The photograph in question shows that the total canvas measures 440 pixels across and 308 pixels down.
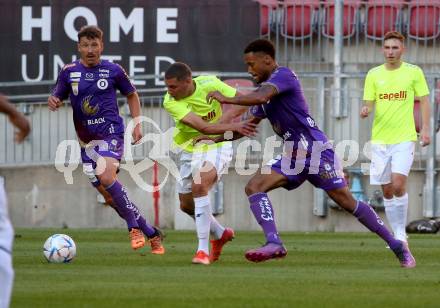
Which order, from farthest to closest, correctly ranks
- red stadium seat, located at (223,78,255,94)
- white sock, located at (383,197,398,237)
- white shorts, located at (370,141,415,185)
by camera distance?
1. red stadium seat, located at (223,78,255,94)
2. white sock, located at (383,197,398,237)
3. white shorts, located at (370,141,415,185)

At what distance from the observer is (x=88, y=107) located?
551 inches

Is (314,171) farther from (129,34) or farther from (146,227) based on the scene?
(129,34)

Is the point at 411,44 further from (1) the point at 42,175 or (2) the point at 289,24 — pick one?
(1) the point at 42,175

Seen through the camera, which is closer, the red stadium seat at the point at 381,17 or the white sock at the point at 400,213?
the white sock at the point at 400,213

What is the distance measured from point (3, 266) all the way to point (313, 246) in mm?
8515

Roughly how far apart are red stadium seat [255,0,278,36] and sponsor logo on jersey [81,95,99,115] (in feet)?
24.6

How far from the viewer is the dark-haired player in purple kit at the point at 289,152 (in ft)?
37.7

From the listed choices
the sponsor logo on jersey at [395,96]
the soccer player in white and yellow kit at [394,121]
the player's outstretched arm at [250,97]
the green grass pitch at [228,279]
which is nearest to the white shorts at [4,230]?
the green grass pitch at [228,279]

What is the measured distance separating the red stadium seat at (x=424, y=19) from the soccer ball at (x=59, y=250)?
10025 millimetres

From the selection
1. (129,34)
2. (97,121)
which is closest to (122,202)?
(97,121)

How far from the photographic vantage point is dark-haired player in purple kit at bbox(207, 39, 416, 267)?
11.5 meters

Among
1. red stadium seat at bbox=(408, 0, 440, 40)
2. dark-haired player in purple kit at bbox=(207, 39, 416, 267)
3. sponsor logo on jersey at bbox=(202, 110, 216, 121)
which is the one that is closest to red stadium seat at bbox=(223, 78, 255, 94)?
red stadium seat at bbox=(408, 0, 440, 40)

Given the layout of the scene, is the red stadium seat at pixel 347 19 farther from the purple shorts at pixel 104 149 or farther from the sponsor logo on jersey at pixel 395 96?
the purple shorts at pixel 104 149

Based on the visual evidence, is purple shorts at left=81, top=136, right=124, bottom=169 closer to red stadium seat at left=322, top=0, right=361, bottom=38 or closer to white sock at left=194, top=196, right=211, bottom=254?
white sock at left=194, top=196, right=211, bottom=254
